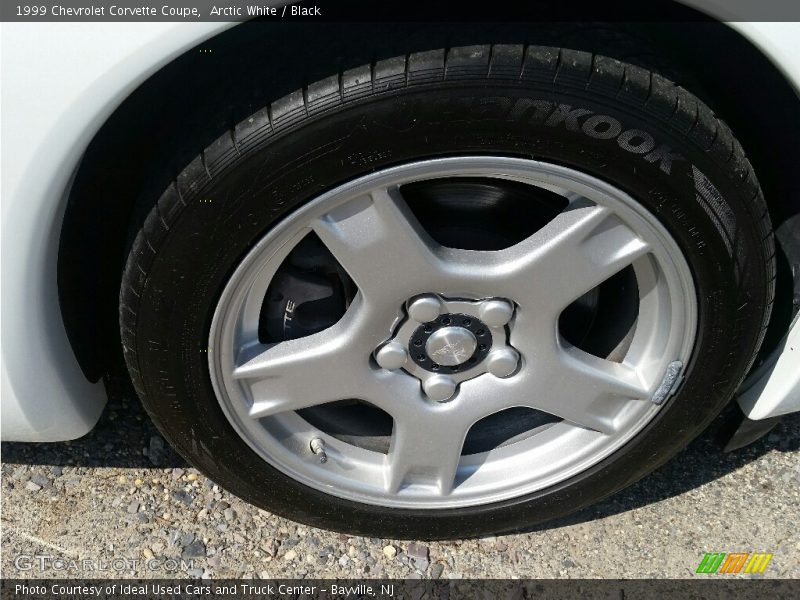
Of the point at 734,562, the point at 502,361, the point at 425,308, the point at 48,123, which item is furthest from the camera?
the point at 734,562

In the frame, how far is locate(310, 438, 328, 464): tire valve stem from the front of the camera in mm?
1679

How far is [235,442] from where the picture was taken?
5.25ft

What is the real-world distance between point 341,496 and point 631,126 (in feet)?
3.18

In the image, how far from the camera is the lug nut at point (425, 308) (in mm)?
1445

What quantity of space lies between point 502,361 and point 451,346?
107 millimetres

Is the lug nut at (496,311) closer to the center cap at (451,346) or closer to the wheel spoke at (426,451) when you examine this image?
the center cap at (451,346)

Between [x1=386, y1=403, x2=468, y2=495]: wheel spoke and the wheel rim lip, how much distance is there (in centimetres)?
4

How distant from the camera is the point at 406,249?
1.36 meters

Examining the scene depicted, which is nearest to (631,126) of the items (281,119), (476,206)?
(476,206)

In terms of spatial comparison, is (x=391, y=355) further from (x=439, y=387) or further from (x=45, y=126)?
(x=45, y=126)
